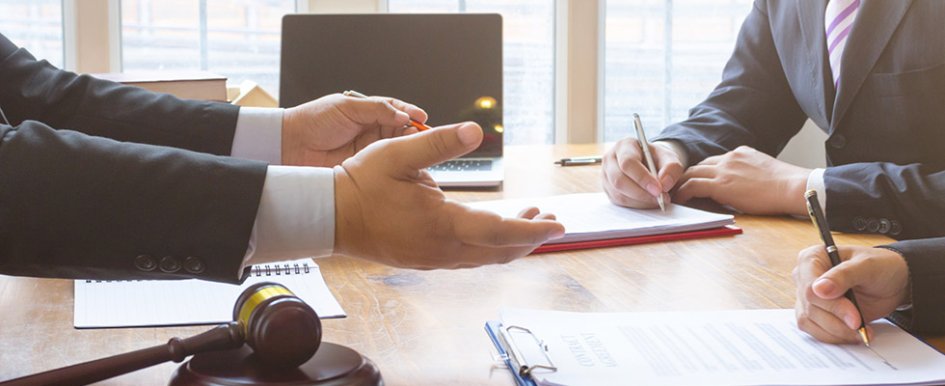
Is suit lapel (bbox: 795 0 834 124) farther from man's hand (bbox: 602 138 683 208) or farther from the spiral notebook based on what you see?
the spiral notebook

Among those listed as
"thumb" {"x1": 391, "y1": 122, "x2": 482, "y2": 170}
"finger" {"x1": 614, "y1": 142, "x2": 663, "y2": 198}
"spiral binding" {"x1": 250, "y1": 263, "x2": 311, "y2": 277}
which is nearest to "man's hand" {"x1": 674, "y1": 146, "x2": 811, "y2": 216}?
"finger" {"x1": 614, "y1": 142, "x2": 663, "y2": 198}

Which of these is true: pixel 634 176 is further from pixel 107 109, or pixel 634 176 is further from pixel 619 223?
pixel 107 109

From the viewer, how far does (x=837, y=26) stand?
1.77m

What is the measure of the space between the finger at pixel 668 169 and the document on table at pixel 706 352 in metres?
0.59

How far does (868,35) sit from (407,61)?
980mm

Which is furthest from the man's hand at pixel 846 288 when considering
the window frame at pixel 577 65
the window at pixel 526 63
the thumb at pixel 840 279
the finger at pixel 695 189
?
the window at pixel 526 63

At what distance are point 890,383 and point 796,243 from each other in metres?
0.59

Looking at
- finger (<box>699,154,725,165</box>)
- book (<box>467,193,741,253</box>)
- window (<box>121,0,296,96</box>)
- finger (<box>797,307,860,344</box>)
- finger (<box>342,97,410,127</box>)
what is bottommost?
finger (<box>797,307,860,344</box>)

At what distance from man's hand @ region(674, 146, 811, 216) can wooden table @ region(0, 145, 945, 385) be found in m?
0.06

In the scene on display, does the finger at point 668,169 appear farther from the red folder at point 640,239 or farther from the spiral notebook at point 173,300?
the spiral notebook at point 173,300

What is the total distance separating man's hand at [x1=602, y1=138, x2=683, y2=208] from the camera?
1540mm

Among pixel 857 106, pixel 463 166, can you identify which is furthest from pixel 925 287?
pixel 463 166

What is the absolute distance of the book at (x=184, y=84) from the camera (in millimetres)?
2285

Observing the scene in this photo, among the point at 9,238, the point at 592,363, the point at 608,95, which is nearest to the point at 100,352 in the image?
the point at 9,238
